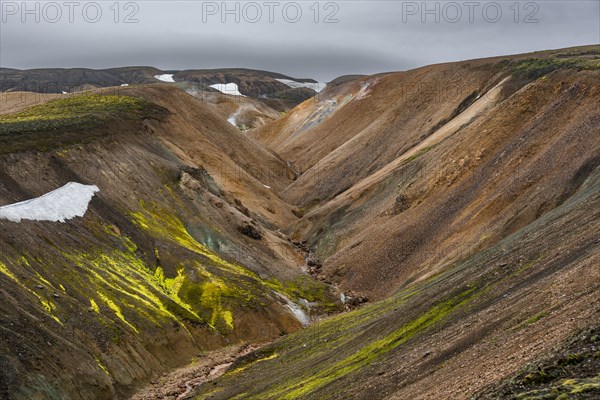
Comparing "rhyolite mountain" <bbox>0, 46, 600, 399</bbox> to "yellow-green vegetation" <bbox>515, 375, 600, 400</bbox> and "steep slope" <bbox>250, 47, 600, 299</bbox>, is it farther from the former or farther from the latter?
"steep slope" <bbox>250, 47, 600, 299</bbox>

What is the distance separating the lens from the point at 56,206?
5541cm

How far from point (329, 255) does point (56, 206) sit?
2947cm

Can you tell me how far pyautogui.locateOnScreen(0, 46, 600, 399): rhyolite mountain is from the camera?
29.8 m

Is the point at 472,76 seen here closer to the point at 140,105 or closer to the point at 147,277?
the point at 140,105

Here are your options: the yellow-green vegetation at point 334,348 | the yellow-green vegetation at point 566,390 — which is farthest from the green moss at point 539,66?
the yellow-green vegetation at point 566,390

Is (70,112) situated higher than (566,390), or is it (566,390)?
(70,112)

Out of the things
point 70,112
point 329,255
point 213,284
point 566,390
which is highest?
point 70,112

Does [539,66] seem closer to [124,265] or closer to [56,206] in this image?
[124,265]

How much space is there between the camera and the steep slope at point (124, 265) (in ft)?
132

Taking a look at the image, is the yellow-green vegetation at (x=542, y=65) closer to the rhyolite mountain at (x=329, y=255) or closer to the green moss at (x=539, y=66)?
the green moss at (x=539, y=66)

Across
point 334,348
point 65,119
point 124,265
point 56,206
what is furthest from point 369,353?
point 65,119

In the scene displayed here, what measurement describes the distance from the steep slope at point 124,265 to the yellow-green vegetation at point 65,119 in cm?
Answer: 27

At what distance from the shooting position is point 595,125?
59.0 m

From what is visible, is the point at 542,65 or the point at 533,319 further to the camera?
the point at 542,65
